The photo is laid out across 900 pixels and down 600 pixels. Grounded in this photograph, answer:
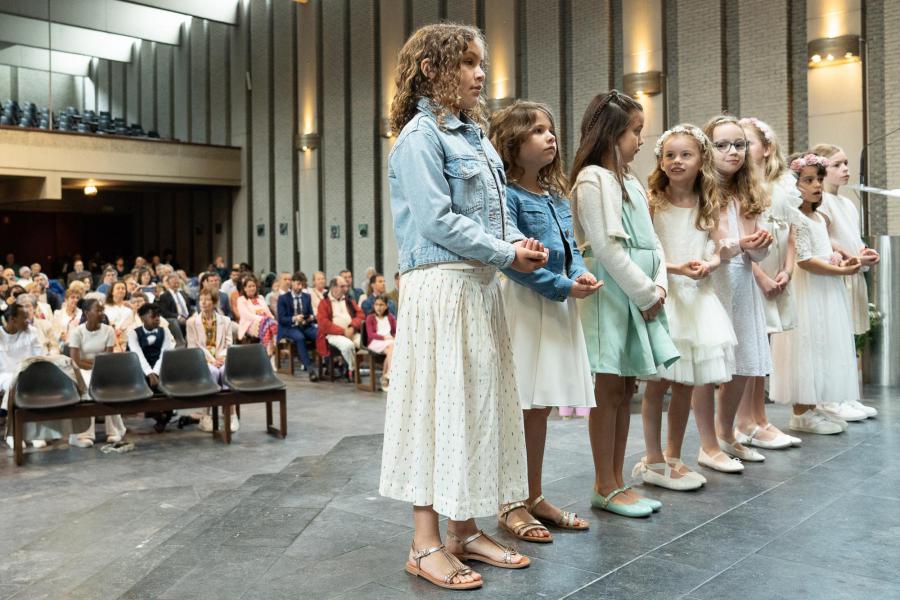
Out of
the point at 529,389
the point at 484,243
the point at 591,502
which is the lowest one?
the point at 591,502

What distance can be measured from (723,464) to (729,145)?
4.81 feet

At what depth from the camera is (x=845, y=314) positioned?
508cm

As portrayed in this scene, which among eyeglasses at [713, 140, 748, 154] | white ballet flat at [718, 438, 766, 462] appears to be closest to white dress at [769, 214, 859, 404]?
white ballet flat at [718, 438, 766, 462]

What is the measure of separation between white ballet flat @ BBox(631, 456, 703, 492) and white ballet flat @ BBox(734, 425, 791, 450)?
85 cm

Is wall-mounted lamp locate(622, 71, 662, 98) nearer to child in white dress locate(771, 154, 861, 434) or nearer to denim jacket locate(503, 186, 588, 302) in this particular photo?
child in white dress locate(771, 154, 861, 434)

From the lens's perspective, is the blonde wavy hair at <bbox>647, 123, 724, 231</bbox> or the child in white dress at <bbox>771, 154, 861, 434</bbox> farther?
the child in white dress at <bbox>771, 154, 861, 434</bbox>

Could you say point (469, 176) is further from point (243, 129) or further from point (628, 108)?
point (243, 129)

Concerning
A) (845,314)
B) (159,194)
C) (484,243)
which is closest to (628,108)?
(484,243)

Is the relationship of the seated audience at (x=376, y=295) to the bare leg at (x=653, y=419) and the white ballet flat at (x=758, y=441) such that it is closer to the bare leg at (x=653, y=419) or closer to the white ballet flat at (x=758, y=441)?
the white ballet flat at (x=758, y=441)

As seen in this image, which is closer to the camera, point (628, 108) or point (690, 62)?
point (628, 108)

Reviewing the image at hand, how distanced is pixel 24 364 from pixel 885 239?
731cm

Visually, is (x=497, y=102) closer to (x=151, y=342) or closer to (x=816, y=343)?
(x=151, y=342)

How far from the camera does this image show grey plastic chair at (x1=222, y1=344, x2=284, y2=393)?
721 centimetres

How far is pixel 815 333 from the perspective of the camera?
501 centimetres
